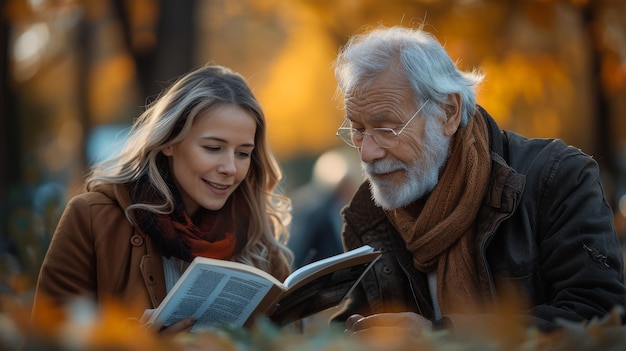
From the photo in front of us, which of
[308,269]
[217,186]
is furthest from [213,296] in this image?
[217,186]

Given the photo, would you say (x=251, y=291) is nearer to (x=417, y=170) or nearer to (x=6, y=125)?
(x=417, y=170)

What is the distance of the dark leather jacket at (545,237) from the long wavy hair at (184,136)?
623 mm

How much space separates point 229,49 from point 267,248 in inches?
527

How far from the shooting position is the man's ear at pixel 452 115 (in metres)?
3.83

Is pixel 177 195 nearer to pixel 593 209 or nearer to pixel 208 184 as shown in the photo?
pixel 208 184

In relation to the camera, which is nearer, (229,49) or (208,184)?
(208,184)

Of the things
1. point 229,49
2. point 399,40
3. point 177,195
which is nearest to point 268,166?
point 177,195

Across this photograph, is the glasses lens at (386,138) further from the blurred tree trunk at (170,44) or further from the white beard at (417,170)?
the blurred tree trunk at (170,44)

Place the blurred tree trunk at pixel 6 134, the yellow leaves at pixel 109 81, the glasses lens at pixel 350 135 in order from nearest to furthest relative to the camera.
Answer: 1. the glasses lens at pixel 350 135
2. the blurred tree trunk at pixel 6 134
3. the yellow leaves at pixel 109 81

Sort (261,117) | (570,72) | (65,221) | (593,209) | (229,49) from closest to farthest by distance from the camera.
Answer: (593,209) < (65,221) < (261,117) < (570,72) < (229,49)

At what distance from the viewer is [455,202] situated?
373 centimetres

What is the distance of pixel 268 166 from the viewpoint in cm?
437

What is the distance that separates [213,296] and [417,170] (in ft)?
3.36

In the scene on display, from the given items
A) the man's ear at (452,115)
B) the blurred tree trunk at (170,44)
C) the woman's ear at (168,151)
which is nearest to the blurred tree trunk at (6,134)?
the blurred tree trunk at (170,44)
